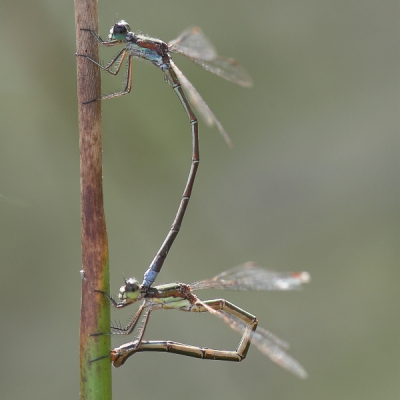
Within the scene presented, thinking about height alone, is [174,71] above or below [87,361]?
above

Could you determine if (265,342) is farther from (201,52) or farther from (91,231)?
(201,52)

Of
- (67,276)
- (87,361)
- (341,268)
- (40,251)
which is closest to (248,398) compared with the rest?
(341,268)

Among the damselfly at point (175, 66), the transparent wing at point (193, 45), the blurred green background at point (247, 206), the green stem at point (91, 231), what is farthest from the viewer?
the blurred green background at point (247, 206)

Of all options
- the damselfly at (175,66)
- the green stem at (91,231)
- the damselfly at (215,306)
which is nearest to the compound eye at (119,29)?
the damselfly at (175,66)

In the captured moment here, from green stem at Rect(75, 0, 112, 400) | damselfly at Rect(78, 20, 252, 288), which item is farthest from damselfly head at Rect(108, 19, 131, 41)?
green stem at Rect(75, 0, 112, 400)

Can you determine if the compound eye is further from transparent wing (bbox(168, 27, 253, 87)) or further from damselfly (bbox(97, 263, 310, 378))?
Answer: damselfly (bbox(97, 263, 310, 378))

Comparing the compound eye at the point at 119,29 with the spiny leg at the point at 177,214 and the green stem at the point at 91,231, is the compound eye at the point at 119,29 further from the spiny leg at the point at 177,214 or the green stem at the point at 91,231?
the green stem at the point at 91,231

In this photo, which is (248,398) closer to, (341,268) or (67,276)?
(341,268)
